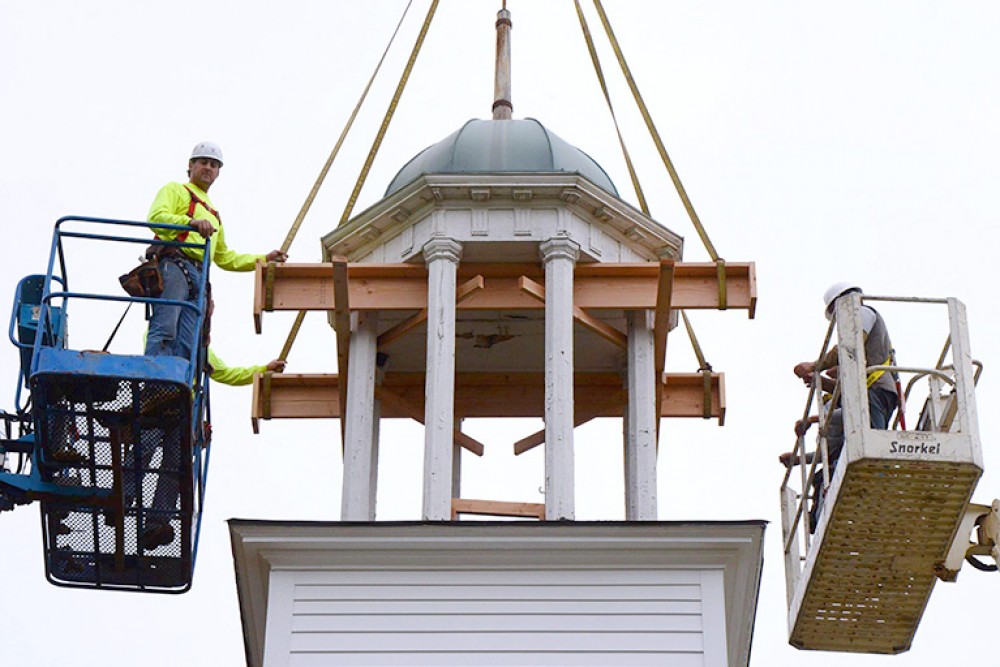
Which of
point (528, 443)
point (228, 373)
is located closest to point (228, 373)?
point (228, 373)

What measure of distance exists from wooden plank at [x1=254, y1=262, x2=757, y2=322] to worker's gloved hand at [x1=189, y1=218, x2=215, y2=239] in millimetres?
2578

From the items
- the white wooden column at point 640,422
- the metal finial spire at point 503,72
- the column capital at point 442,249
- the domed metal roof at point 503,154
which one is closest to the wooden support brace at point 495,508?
the white wooden column at point 640,422

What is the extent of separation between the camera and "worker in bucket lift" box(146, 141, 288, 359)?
19.9 meters

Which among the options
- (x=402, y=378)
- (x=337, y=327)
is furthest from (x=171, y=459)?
(x=402, y=378)

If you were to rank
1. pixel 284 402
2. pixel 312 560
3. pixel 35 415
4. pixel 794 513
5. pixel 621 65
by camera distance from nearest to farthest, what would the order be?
pixel 35 415 < pixel 312 560 < pixel 794 513 < pixel 284 402 < pixel 621 65

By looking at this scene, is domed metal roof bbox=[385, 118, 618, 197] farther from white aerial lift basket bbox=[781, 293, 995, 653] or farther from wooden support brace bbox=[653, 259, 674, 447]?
white aerial lift basket bbox=[781, 293, 995, 653]

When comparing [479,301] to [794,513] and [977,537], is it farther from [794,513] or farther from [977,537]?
[977,537]

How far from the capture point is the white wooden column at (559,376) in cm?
2106

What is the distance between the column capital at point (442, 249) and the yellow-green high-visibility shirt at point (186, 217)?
198cm

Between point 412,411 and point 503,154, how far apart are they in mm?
2989

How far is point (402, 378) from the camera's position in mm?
24578

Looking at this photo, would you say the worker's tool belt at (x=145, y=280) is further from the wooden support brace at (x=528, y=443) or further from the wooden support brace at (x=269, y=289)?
the wooden support brace at (x=528, y=443)

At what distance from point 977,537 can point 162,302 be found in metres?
7.38

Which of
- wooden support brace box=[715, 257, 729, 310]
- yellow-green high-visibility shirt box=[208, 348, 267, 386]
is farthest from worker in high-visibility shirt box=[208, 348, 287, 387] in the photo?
wooden support brace box=[715, 257, 729, 310]
